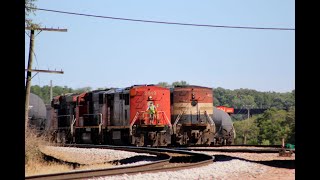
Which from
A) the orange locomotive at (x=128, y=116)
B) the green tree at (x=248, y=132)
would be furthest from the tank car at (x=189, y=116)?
the green tree at (x=248, y=132)

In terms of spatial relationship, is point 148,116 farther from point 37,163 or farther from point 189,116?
point 37,163

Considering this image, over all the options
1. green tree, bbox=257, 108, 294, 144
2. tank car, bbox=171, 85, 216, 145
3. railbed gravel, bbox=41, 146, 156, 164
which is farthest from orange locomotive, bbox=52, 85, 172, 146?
green tree, bbox=257, 108, 294, 144

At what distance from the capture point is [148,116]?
89.2 ft

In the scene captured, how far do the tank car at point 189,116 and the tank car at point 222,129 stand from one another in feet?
20.9

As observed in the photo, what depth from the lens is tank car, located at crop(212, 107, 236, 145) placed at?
35.4 m

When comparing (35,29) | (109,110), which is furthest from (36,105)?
(35,29)

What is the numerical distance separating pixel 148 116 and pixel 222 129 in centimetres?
1043

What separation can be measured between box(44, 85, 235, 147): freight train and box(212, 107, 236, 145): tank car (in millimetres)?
5362

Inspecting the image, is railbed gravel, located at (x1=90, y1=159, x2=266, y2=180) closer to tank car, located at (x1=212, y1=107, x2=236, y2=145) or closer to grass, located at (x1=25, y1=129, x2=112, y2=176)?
grass, located at (x1=25, y1=129, x2=112, y2=176)

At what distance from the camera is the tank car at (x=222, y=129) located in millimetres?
35375

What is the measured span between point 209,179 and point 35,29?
45.5 ft
